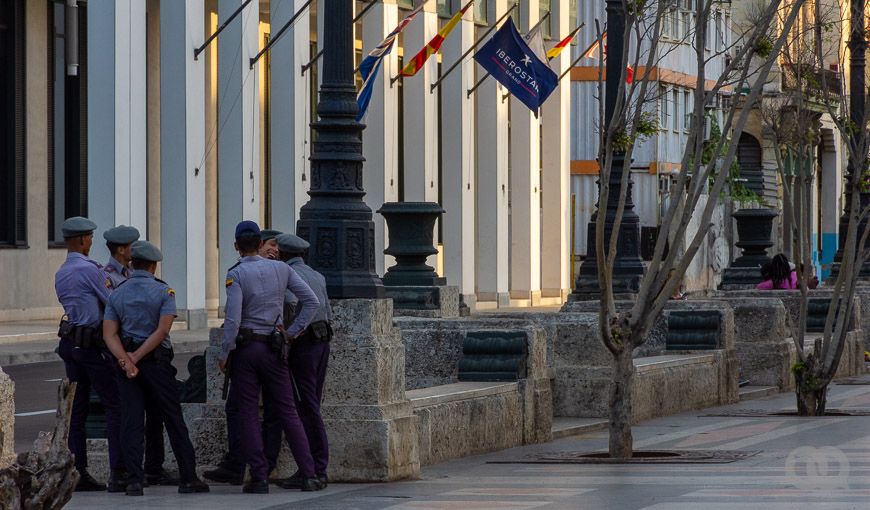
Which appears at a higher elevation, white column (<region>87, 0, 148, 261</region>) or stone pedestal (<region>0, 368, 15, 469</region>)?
white column (<region>87, 0, 148, 261</region>)

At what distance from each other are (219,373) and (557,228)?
44.4 metres

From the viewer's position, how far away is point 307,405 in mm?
13055

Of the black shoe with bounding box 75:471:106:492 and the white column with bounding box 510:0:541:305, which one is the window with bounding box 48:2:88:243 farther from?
the black shoe with bounding box 75:471:106:492

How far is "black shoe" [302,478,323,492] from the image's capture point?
1283 cm

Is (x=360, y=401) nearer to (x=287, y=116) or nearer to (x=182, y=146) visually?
(x=182, y=146)

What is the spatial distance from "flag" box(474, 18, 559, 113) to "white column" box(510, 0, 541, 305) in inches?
694

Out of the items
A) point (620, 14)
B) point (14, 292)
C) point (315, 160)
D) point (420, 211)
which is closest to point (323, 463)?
point (315, 160)

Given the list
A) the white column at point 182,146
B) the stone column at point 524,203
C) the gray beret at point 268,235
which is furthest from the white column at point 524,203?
the gray beret at point 268,235

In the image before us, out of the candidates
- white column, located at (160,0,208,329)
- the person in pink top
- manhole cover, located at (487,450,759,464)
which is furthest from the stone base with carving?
white column, located at (160,0,208,329)

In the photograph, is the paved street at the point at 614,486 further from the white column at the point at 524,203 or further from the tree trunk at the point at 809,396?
the white column at the point at 524,203

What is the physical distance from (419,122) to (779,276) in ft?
68.3

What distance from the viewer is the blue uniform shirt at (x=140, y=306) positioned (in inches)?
498

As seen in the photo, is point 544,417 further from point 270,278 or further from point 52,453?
point 52,453

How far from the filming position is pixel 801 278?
21.9 metres
